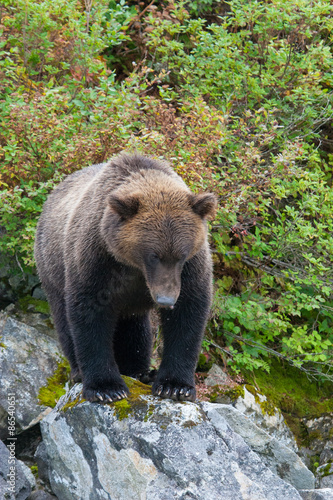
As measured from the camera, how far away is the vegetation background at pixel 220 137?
662cm

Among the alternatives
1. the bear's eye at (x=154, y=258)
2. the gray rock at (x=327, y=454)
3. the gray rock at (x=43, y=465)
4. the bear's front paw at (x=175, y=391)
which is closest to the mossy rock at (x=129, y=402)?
the bear's front paw at (x=175, y=391)

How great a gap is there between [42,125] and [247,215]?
250 cm

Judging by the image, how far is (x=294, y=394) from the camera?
7.43 meters

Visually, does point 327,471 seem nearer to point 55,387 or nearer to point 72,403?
point 55,387

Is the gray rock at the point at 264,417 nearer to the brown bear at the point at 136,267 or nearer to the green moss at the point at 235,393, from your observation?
the green moss at the point at 235,393

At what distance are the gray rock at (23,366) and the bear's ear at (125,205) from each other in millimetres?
2693

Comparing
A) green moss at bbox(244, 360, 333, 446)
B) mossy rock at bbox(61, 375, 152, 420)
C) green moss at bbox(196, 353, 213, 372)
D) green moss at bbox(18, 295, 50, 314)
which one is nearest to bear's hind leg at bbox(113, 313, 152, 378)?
mossy rock at bbox(61, 375, 152, 420)

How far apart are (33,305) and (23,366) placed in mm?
921

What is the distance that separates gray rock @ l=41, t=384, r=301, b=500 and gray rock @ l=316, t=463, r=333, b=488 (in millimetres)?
2511

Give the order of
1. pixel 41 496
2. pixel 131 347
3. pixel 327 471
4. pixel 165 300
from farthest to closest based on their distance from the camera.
Answer: pixel 327 471, pixel 131 347, pixel 41 496, pixel 165 300

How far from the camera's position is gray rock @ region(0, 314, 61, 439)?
19.6 feet

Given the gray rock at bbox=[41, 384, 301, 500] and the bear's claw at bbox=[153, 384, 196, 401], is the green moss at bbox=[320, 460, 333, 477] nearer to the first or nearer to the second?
the gray rock at bbox=[41, 384, 301, 500]

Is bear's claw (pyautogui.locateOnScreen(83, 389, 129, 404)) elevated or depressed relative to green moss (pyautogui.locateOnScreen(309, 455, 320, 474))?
elevated

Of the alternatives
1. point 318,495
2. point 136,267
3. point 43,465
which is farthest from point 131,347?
point 318,495
